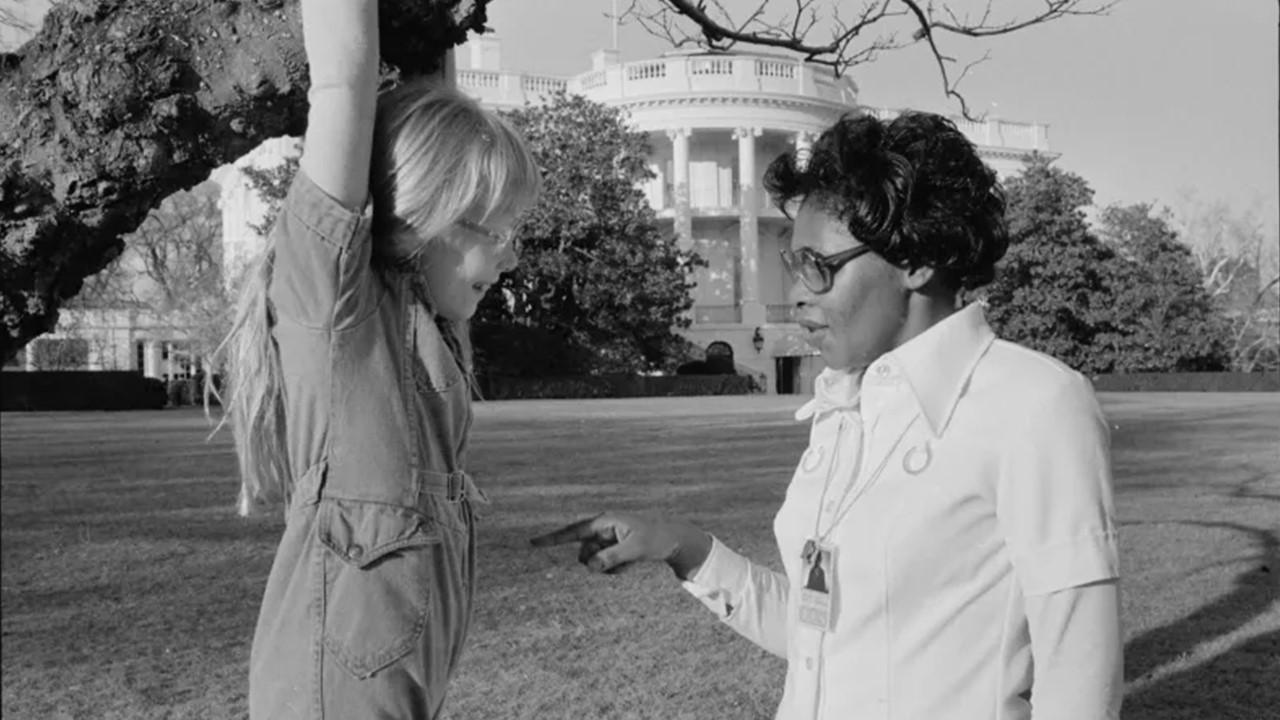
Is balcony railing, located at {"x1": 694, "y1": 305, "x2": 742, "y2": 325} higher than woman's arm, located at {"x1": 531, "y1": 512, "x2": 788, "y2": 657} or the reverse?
higher

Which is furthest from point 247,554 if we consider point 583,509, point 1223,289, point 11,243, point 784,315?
point 784,315

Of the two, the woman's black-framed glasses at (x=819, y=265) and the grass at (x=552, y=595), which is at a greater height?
the woman's black-framed glasses at (x=819, y=265)

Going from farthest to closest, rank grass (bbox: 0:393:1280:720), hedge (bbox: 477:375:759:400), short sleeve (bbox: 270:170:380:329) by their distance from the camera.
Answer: hedge (bbox: 477:375:759:400) < grass (bbox: 0:393:1280:720) < short sleeve (bbox: 270:170:380:329)

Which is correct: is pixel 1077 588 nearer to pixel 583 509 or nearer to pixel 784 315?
pixel 583 509

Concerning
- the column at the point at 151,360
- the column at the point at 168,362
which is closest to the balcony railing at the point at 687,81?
the column at the point at 168,362

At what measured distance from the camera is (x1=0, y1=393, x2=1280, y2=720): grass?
4.09 metres

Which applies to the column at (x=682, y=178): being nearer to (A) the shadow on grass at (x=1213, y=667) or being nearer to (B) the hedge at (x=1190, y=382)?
(B) the hedge at (x=1190, y=382)

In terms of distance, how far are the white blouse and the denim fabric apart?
0.52 m

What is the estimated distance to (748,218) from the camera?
43.6m

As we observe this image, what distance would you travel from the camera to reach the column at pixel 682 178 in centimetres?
4272

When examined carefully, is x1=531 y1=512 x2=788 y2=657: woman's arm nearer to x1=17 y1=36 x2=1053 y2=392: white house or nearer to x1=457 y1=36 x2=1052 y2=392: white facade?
x1=17 y1=36 x2=1053 y2=392: white house

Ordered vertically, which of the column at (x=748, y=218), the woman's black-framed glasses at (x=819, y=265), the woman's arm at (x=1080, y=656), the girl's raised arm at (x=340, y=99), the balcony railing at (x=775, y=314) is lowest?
the woman's arm at (x=1080, y=656)

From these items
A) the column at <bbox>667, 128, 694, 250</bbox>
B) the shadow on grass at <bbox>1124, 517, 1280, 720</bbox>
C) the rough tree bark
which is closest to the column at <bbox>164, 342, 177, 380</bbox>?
the column at <bbox>667, 128, 694, 250</bbox>

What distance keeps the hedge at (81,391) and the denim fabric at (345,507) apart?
32296mm
